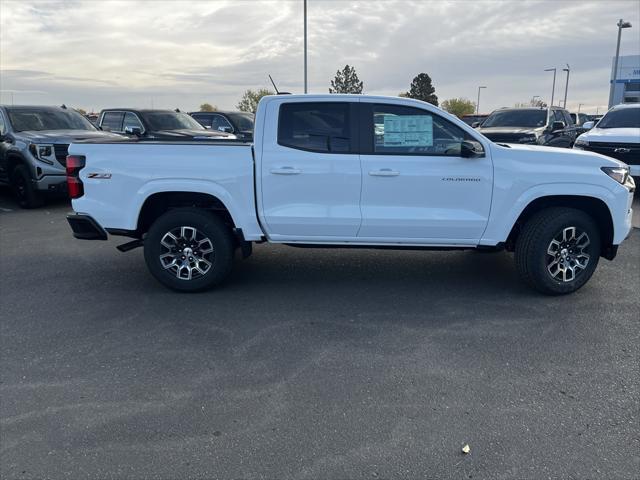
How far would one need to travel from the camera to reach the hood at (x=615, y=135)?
10766 mm

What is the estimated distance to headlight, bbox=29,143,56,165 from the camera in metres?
9.59

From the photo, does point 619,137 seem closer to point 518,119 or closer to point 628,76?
point 518,119

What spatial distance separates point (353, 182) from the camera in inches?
199

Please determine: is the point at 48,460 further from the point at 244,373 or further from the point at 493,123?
the point at 493,123

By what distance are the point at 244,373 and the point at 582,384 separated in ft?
7.56

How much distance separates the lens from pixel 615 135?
11.0 metres

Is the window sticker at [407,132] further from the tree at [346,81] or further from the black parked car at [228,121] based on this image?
the tree at [346,81]

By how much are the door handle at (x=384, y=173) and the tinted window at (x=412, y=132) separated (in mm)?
199

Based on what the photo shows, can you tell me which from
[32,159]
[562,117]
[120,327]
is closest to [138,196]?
[120,327]

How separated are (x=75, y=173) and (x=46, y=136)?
5.35 m

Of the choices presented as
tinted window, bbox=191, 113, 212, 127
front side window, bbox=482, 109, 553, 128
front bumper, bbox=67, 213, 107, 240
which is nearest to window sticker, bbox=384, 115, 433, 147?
front bumper, bbox=67, 213, 107, 240

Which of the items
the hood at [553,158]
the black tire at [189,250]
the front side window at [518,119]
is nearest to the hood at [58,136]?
the black tire at [189,250]

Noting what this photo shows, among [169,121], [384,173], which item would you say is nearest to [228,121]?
A: [169,121]

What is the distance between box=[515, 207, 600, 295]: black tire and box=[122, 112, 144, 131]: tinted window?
9985 mm
